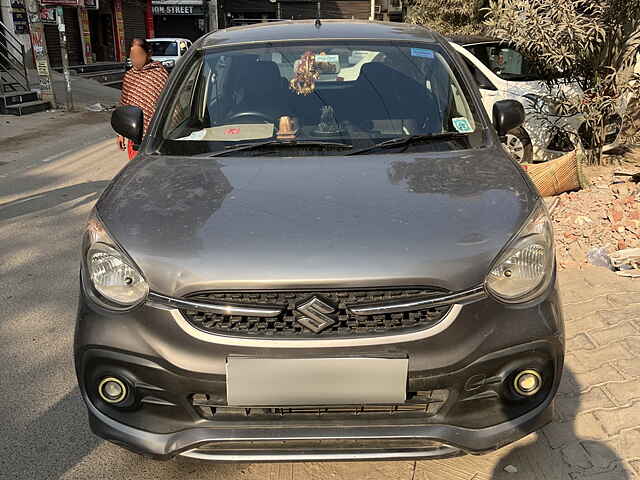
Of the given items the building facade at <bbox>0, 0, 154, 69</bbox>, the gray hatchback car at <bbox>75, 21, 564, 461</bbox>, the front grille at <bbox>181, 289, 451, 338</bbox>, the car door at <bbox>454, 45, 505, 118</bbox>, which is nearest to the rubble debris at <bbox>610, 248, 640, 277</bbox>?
the gray hatchback car at <bbox>75, 21, 564, 461</bbox>

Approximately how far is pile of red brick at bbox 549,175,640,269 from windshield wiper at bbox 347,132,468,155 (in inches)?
77.9

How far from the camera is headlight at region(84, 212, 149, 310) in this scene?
6.68 feet

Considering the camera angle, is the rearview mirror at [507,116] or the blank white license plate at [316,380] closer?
the blank white license plate at [316,380]

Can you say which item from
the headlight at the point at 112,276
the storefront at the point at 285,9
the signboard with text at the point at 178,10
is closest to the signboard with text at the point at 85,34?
the signboard with text at the point at 178,10

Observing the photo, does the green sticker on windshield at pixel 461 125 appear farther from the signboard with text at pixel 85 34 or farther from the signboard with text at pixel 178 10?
the signboard with text at pixel 178 10

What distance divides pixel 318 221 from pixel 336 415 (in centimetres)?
64

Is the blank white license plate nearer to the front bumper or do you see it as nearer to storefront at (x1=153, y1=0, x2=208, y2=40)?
the front bumper

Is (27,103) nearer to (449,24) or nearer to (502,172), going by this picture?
(449,24)

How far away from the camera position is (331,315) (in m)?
1.95

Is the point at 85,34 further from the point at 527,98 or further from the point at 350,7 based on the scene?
the point at 527,98

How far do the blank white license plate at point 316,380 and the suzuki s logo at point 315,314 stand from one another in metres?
0.10

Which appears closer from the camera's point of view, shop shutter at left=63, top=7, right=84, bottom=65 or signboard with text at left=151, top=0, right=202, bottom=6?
shop shutter at left=63, top=7, right=84, bottom=65

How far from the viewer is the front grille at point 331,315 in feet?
6.40

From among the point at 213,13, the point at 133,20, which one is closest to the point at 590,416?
the point at 133,20
